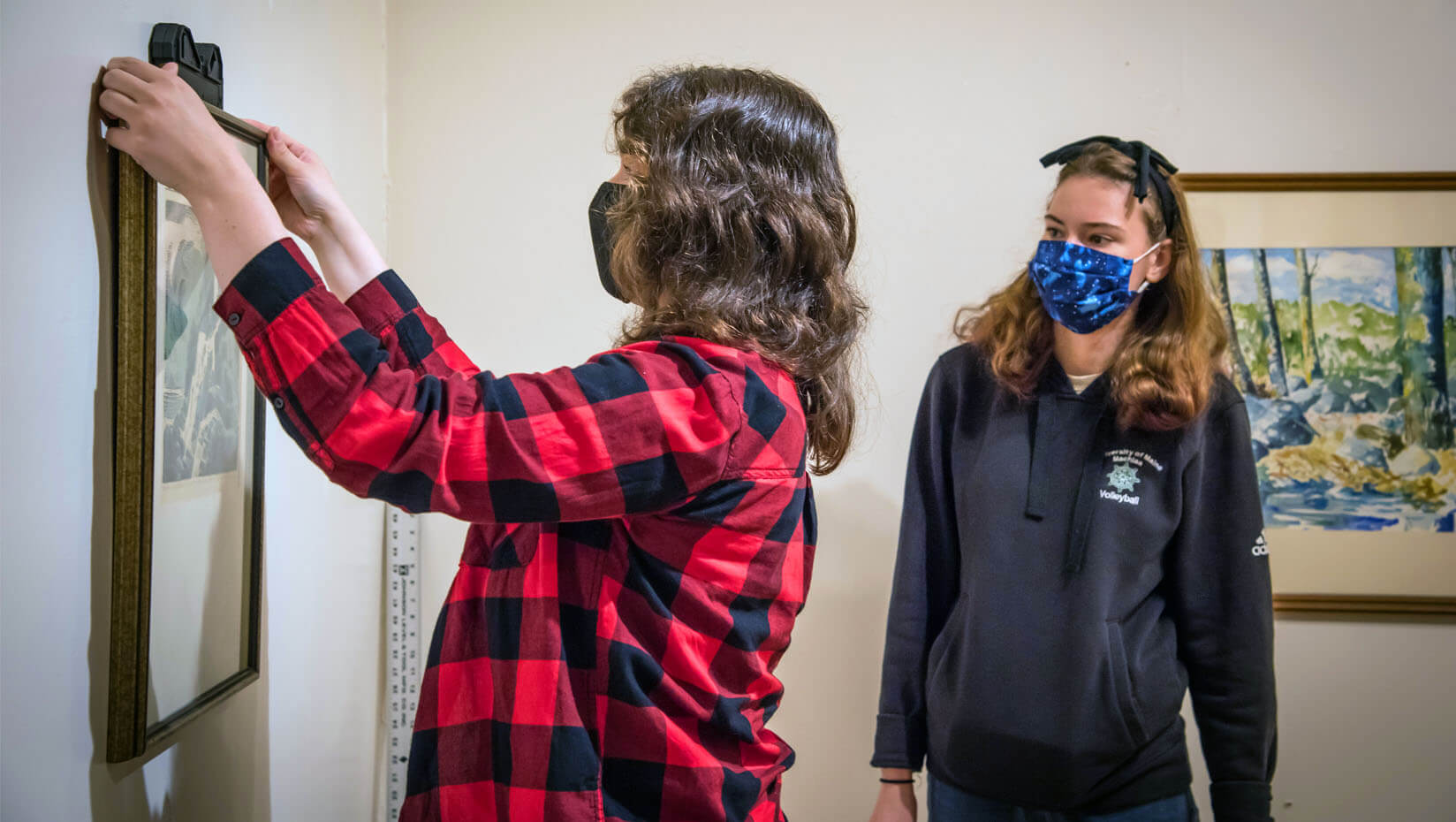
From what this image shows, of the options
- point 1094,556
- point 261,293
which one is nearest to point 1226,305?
point 1094,556

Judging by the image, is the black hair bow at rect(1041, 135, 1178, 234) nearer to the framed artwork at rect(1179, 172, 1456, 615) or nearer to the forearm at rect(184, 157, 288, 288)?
the framed artwork at rect(1179, 172, 1456, 615)

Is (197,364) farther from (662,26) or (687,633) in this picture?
(662,26)

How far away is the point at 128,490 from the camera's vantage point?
831 millimetres

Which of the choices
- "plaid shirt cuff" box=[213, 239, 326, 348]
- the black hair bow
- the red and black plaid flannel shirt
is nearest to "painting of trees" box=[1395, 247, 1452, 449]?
the black hair bow

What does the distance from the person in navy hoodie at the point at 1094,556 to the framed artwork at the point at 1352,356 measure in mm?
436

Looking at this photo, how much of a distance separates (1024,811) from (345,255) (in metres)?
1.27

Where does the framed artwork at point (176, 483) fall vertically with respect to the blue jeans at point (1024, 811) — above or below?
above

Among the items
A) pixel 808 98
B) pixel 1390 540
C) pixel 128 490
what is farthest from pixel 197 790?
pixel 1390 540

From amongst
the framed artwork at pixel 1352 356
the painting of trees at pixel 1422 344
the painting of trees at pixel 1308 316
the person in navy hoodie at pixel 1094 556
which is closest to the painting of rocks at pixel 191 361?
the person in navy hoodie at pixel 1094 556

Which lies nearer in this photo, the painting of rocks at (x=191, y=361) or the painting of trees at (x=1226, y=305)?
the painting of rocks at (x=191, y=361)

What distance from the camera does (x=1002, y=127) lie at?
6.09 ft

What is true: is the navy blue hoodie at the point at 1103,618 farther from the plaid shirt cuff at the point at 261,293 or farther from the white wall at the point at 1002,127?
the plaid shirt cuff at the point at 261,293

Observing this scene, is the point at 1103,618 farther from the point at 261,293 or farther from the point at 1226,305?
the point at 261,293

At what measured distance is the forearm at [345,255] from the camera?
94 cm
